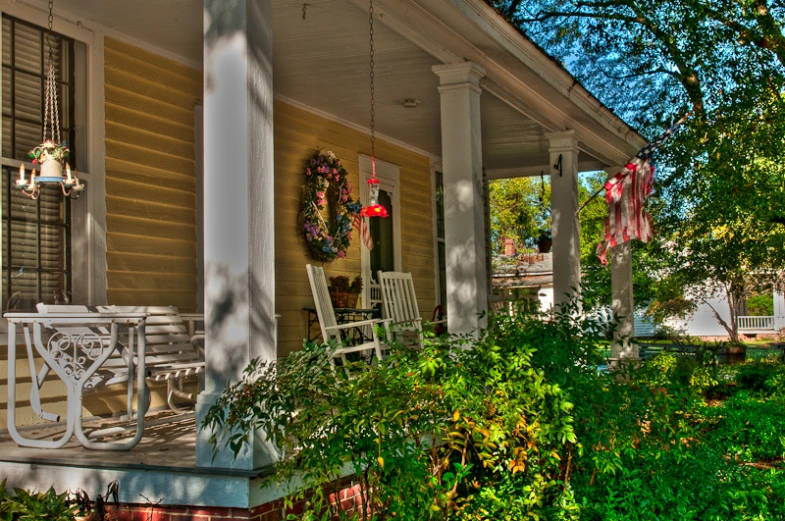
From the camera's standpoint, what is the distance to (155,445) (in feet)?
14.2

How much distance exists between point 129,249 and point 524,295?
9.23 ft

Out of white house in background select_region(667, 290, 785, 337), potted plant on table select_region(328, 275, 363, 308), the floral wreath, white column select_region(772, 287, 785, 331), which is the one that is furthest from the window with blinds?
white column select_region(772, 287, 785, 331)

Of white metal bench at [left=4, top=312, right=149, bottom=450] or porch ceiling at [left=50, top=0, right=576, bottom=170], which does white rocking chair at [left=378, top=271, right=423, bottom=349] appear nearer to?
porch ceiling at [left=50, top=0, right=576, bottom=170]

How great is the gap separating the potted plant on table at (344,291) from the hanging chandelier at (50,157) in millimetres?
3202

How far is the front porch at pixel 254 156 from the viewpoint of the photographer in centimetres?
367

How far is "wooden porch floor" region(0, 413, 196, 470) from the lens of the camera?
12.2 feet

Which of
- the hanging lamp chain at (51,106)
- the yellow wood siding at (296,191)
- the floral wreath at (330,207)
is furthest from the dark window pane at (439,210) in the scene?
the hanging lamp chain at (51,106)

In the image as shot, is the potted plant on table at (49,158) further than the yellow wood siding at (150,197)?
No

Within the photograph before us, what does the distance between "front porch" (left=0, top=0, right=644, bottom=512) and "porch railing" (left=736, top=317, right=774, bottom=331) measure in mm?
26922

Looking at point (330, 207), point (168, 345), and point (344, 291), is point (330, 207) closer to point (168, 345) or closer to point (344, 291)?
point (344, 291)

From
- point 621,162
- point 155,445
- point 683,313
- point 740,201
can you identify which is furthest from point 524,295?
point 683,313

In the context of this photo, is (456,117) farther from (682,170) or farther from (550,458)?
(682,170)

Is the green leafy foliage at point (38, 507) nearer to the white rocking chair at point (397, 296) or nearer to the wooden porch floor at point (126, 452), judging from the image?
the wooden porch floor at point (126, 452)

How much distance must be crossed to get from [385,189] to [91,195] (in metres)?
4.46
